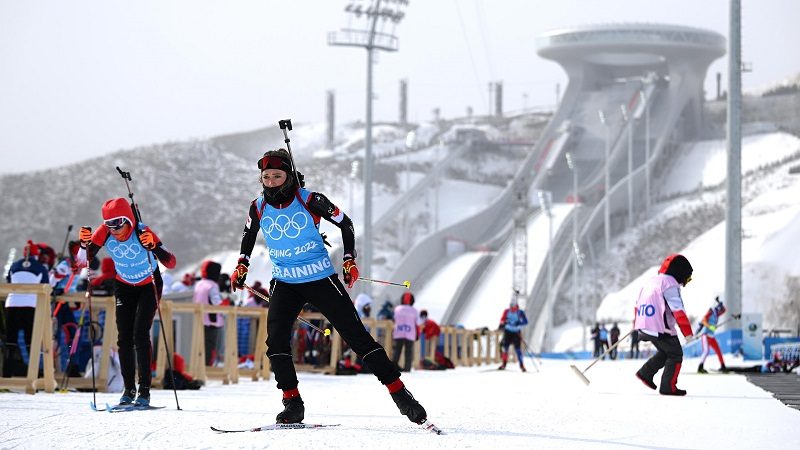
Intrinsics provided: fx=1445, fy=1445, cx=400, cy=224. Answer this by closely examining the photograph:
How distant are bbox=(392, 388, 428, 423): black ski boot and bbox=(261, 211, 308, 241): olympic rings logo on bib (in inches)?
47.5

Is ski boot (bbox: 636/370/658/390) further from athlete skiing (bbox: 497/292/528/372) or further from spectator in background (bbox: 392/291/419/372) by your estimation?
athlete skiing (bbox: 497/292/528/372)

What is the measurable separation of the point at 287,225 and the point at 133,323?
8.80ft

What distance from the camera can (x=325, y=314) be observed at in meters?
9.21

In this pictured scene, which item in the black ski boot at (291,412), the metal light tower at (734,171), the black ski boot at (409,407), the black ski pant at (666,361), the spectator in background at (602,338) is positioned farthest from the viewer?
the spectator in background at (602,338)

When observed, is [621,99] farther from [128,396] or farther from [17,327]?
[128,396]

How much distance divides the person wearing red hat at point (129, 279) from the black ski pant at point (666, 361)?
5684 mm

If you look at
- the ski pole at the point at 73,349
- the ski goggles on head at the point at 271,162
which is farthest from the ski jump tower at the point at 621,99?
the ski goggles on head at the point at 271,162

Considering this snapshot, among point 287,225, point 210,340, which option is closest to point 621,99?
point 210,340

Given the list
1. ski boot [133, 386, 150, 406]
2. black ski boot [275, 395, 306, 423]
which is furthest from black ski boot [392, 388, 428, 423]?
ski boot [133, 386, 150, 406]

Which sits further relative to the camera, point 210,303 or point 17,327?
point 210,303

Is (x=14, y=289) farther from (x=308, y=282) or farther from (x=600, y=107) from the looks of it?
(x=600, y=107)

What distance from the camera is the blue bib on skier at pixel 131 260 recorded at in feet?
37.1

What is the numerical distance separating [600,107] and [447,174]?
14391 millimetres

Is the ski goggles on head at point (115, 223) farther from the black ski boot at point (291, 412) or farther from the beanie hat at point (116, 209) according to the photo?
the black ski boot at point (291, 412)
